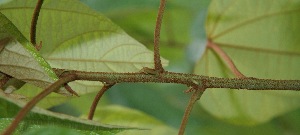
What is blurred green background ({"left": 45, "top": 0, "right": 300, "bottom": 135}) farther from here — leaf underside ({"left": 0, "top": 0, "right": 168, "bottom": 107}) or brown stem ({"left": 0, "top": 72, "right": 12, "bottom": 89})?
brown stem ({"left": 0, "top": 72, "right": 12, "bottom": 89})

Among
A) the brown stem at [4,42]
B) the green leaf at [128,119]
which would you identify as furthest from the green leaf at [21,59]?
the green leaf at [128,119]

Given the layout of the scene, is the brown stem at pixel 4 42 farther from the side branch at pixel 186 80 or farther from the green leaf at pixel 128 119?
the green leaf at pixel 128 119

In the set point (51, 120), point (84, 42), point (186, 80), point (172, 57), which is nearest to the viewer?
A: point (51, 120)

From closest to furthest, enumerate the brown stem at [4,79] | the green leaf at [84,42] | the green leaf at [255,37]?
the brown stem at [4,79]
the green leaf at [84,42]
the green leaf at [255,37]

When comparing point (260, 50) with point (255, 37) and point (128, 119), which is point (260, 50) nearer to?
point (255, 37)

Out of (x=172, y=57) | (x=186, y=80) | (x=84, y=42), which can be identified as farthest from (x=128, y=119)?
(x=172, y=57)

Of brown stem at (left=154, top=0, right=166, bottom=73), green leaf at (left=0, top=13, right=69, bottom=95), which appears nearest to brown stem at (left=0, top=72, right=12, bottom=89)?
green leaf at (left=0, top=13, right=69, bottom=95)

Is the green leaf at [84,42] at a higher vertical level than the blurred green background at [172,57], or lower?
lower
